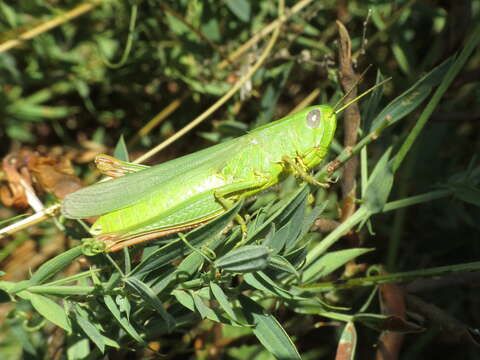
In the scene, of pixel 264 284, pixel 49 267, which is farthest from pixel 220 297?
pixel 49 267

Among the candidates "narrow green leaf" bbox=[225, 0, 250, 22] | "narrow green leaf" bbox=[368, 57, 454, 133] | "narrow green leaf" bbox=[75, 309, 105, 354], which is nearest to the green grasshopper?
"narrow green leaf" bbox=[368, 57, 454, 133]

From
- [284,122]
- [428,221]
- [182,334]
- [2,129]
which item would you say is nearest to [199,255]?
[284,122]

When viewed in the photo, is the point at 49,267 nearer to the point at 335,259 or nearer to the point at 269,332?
the point at 269,332

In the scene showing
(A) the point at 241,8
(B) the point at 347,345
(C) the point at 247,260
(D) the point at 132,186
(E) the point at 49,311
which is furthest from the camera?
(A) the point at 241,8

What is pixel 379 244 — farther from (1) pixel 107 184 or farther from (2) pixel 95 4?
(2) pixel 95 4

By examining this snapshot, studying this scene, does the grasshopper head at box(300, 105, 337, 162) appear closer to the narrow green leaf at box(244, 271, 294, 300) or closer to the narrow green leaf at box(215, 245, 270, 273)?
the narrow green leaf at box(244, 271, 294, 300)

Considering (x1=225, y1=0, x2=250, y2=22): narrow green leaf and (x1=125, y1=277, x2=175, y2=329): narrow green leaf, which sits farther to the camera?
(x1=225, y1=0, x2=250, y2=22): narrow green leaf

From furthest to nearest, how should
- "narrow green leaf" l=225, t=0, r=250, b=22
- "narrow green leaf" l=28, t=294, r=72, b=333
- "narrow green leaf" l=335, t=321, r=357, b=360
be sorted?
1. "narrow green leaf" l=225, t=0, r=250, b=22
2. "narrow green leaf" l=335, t=321, r=357, b=360
3. "narrow green leaf" l=28, t=294, r=72, b=333
